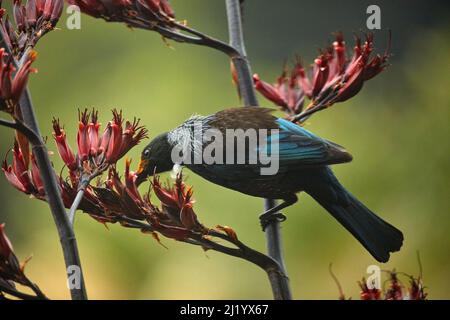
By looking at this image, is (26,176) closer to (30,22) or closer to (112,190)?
(112,190)

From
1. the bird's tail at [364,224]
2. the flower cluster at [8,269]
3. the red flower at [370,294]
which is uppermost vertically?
the bird's tail at [364,224]

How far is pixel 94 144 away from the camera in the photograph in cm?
111

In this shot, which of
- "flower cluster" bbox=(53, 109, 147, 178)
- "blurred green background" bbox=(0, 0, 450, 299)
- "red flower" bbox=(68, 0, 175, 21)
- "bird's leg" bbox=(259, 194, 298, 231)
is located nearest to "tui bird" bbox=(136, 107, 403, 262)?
"bird's leg" bbox=(259, 194, 298, 231)

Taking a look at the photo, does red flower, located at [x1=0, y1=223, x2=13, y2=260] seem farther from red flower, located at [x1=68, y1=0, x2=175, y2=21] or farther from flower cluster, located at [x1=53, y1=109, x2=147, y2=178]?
red flower, located at [x1=68, y1=0, x2=175, y2=21]

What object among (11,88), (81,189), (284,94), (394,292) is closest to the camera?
(11,88)

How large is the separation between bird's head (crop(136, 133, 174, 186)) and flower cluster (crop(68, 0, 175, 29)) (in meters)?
0.21

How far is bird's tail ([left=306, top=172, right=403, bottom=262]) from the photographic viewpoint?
49.0 inches

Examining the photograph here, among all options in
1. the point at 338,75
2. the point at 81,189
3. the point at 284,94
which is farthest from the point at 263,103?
the point at 81,189

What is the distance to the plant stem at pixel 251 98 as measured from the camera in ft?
3.57

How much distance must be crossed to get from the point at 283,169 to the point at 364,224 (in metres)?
A: 0.17

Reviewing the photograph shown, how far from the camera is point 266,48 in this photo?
2.47 m

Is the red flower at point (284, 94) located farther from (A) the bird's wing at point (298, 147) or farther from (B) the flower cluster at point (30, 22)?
(B) the flower cluster at point (30, 22)

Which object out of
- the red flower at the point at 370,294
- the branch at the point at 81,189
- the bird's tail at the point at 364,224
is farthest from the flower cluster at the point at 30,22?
the red flower at the point at 370,294

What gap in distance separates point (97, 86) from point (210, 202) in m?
0.74
